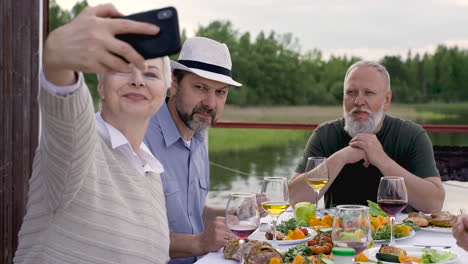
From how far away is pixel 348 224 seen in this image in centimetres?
122

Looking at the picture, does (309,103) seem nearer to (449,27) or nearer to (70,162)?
(449,27)

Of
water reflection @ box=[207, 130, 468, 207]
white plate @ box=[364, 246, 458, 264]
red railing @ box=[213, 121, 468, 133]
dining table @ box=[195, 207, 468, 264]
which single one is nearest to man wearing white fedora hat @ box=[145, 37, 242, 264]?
dining table @ box=[195, 207, 468, 264]

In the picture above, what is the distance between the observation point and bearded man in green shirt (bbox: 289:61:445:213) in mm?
2346

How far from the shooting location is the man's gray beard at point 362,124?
103 inches

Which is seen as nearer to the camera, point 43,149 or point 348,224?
point 43,149

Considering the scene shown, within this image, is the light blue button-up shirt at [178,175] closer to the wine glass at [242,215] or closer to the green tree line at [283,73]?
the wine glass at [242,215]

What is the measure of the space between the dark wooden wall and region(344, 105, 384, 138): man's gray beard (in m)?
1.77

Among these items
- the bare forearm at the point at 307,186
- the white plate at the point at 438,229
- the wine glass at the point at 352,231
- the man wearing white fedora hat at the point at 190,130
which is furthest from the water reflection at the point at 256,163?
the wine glass at the point at 352,231

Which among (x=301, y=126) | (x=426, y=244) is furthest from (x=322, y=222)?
(x=301, y=126)

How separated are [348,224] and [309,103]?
3631 cm

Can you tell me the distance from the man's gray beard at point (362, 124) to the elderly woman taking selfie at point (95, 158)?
1.42 meters

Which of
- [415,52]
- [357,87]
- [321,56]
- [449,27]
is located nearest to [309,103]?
[321,56]

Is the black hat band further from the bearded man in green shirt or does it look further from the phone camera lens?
the phone camera lens

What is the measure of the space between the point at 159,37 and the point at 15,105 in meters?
2.47
